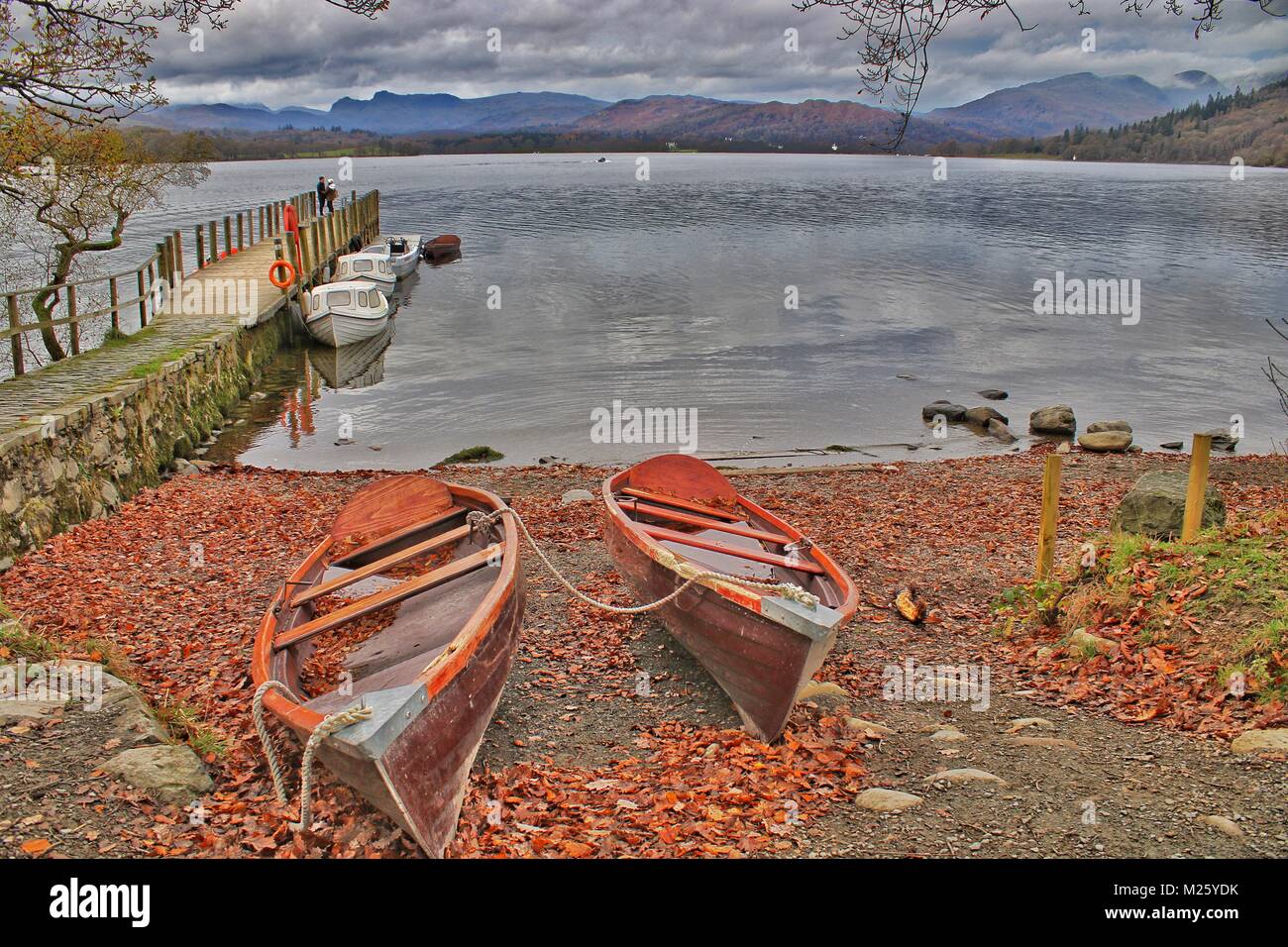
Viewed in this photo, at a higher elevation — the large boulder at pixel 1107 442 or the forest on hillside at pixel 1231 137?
the forest on hillside at pixel 1231 137

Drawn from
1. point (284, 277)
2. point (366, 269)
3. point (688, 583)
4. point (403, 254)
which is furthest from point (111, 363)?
point (403, 254)

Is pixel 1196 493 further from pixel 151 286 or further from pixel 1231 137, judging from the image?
pixel 1231 137

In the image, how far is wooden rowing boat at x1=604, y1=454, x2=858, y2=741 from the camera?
6.49 metres

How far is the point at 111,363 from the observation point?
53.0ft

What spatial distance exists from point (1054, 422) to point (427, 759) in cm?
2015

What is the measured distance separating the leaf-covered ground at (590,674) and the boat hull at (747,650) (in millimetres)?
273

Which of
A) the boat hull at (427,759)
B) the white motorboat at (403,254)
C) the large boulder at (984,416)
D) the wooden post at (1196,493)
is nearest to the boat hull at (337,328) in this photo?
the white motorboat at (403,254)

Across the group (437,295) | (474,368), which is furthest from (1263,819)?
(437,295)

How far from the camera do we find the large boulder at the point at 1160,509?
966 centimetres

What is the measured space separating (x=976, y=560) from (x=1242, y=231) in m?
69.8

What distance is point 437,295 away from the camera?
→ 43.8 m

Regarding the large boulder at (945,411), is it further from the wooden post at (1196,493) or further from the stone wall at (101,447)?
the stone wall at (101,447)

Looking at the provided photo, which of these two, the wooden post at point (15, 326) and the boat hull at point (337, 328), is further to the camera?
the boat hull at point (337, 328)

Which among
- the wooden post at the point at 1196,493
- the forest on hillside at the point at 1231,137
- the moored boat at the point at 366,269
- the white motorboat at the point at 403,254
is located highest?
the forest on hillside at the point at 1231,137
